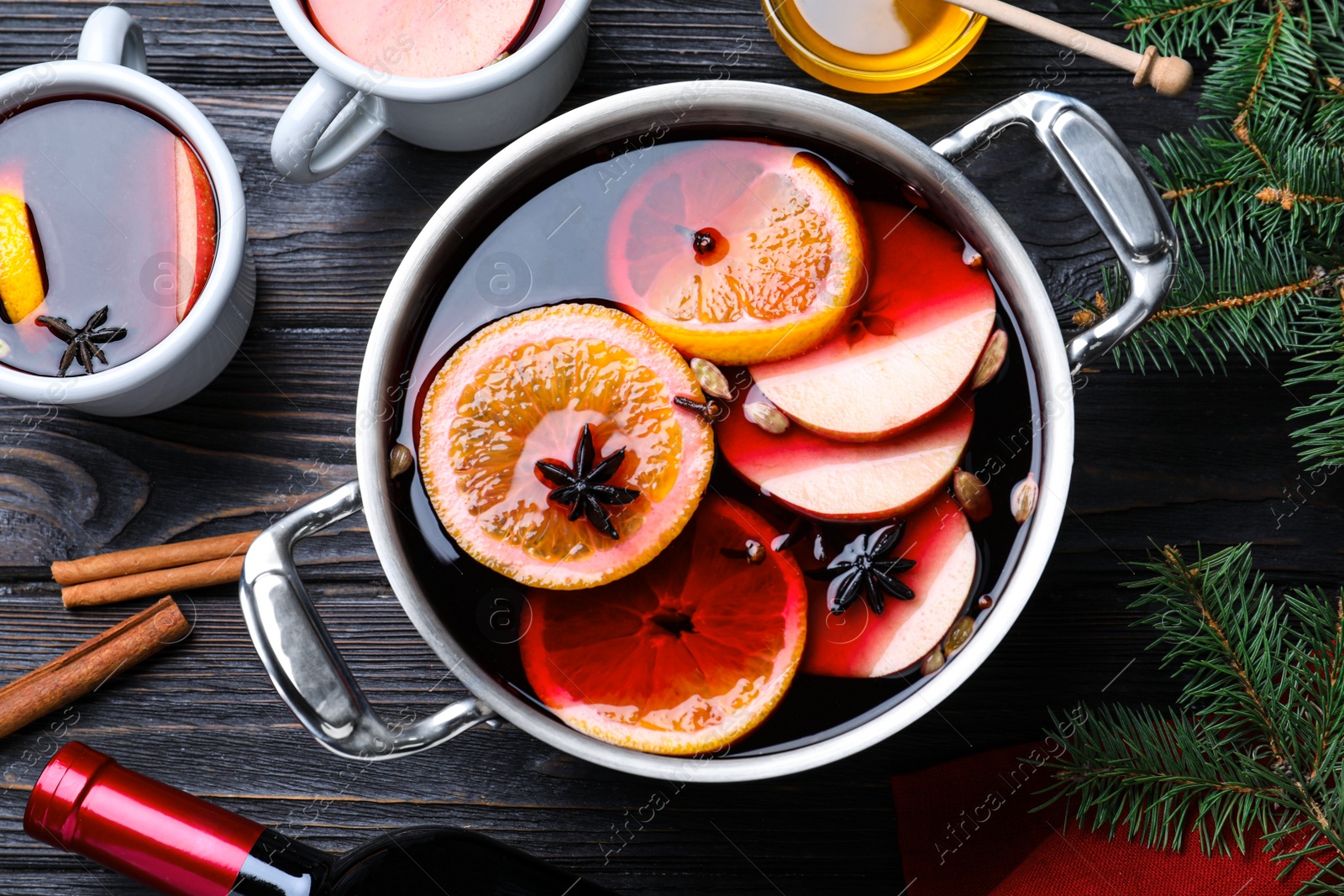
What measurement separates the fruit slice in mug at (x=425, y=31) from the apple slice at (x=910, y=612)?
592 mm

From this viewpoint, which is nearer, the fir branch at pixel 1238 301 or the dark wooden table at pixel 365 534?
the fir branch at pixel 1238 301

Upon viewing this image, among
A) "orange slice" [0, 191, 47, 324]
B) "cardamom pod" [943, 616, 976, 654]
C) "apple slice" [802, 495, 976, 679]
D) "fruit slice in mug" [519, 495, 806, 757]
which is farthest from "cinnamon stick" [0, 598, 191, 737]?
"cardamom pod" [943, 616, 976, 654]

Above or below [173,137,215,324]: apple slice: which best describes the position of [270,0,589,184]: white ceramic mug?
above

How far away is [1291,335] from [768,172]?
588 mm

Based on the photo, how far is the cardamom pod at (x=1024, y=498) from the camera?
0.82 meters

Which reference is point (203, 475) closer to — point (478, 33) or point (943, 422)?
point (478, 33)

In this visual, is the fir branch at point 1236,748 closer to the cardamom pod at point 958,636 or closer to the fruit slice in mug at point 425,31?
the cardamom pod at point 958,636

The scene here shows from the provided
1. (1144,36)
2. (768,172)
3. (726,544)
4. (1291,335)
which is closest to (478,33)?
(768,172)

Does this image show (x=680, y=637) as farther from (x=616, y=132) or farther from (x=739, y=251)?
(x=616, y=132)

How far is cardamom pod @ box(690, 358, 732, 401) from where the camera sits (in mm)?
785

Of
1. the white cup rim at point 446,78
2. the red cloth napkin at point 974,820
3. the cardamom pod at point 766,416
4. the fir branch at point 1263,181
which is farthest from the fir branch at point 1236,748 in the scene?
the white cup rim at point 446,78

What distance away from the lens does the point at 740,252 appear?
80 cm

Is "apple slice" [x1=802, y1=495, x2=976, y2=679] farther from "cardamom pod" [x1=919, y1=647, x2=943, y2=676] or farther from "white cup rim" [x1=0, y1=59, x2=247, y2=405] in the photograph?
"white cup rim" [x1=0, y1=59, x2=247, y2=405]

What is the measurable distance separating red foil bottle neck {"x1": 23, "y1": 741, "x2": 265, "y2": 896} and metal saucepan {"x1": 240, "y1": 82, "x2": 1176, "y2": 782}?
0.11 meters
